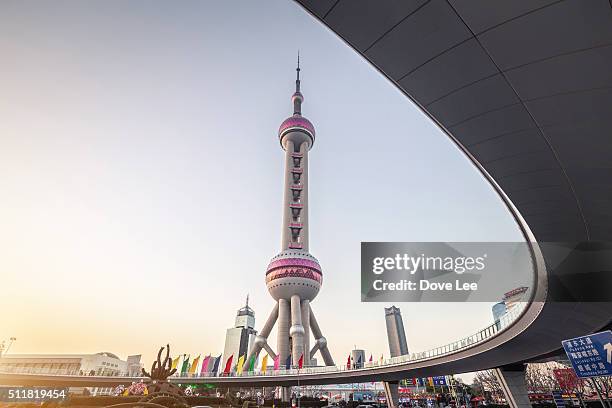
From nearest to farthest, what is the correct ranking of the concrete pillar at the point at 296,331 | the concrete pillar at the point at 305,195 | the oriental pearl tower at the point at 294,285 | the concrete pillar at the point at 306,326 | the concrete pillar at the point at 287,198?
the concrete pillar at the point at 296,331
the concrete pillar at the point at 306,326
the oriental pearl tower at the point at 294,285
the concrete pillar at the point at 287,198
the concrete pillar at the point at 305,195

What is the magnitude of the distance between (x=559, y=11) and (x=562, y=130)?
3524 millimetres

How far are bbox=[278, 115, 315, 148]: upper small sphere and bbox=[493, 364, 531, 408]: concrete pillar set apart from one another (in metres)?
81.7

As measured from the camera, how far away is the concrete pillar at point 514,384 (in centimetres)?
3866

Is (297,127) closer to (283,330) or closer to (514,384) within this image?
(283,330)

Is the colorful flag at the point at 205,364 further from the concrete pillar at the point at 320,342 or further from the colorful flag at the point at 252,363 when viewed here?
the concrete pillar at the point at 320,342

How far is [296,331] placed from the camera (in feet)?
268

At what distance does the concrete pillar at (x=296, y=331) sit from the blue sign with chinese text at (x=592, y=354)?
6945 centimetres

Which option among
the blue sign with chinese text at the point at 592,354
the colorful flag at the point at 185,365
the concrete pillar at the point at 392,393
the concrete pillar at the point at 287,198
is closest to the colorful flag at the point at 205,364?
the colorful flag at the point at 185,365

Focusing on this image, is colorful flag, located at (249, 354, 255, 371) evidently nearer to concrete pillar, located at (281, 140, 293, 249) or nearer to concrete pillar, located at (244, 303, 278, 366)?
concrete pillar, located at (244, 303, 278, 366)

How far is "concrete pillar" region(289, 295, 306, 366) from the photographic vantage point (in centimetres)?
7857

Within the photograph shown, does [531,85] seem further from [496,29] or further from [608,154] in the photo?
[608,154]

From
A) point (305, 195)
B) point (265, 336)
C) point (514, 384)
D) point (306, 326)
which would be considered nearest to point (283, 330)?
point (306, 326)

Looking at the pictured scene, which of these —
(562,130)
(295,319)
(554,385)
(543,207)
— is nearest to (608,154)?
(562,130)

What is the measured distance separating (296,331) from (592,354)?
73115 mm
